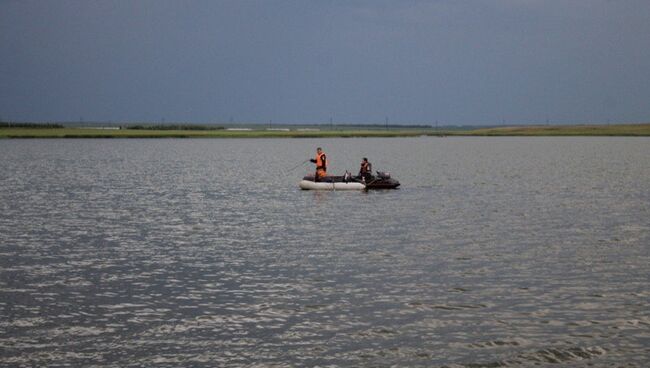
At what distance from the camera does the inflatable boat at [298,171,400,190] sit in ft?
154

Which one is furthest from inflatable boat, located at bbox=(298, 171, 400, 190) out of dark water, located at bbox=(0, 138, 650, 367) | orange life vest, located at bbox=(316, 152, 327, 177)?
dark water, located at bbox=(0, 138, 650, 367)

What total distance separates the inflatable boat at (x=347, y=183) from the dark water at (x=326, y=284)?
8061 mm

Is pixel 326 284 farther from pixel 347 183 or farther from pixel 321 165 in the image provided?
pixel 347 183

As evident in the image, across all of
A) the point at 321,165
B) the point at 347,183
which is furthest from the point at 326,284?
the point at 347,183

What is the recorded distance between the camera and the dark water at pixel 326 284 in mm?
13953

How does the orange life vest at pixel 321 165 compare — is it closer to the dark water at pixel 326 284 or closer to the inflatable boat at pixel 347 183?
the inflatable boat at pixel 347 183

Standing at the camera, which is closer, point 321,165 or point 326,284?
point 326,284

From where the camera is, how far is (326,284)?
19.4 meters

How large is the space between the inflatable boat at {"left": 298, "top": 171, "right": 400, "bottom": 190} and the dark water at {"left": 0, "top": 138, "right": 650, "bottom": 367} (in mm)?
8061

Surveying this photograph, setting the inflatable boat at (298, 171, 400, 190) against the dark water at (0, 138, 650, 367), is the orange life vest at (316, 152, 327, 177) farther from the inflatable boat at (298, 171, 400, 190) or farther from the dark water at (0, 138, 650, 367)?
the dark water at (0, 138, 650, 367)

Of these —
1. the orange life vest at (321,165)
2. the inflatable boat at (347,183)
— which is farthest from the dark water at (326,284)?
the inflatable boat at (347,183)

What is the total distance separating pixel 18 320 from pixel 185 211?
2049 cm

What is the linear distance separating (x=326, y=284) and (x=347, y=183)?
1096 inches

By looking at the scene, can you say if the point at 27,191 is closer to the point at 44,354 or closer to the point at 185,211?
the point at 185,211
